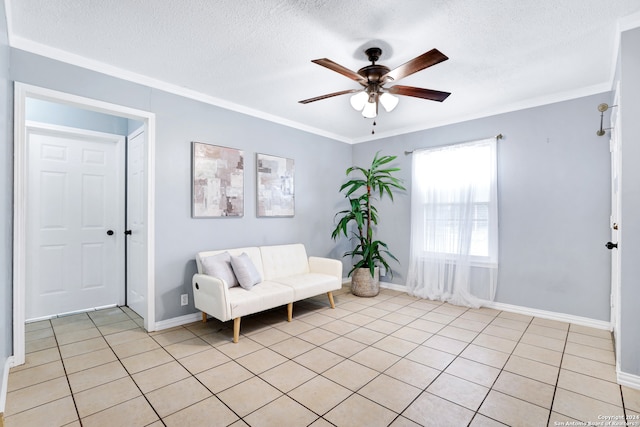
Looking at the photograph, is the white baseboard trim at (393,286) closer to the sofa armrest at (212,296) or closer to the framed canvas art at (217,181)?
the framed canvas art at (217,181)

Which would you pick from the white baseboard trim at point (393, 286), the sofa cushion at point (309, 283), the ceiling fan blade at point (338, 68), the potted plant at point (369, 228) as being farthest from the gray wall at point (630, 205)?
the white baseboard trim at point (393, 286)

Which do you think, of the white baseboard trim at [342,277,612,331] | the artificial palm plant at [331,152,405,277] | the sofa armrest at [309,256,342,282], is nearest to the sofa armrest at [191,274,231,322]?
the sofa armrest at [309,256,342,282]

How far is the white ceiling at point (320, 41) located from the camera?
1.97 meters

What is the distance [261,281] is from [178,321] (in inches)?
36.7

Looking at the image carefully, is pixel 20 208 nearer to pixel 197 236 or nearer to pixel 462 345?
pixel 197 236

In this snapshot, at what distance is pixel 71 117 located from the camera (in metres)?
3.52

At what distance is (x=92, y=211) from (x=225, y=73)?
7.94 ft

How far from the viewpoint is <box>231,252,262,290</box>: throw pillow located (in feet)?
10.3

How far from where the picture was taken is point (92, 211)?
3.71m

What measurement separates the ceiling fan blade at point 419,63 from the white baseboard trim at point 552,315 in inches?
118

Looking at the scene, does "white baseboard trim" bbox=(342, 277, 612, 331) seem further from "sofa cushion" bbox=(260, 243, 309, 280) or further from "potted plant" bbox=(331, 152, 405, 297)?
"sofa cushion" bbox=(260, 243, 309, 280)

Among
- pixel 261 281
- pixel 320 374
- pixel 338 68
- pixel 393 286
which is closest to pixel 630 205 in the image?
pixel 338 68

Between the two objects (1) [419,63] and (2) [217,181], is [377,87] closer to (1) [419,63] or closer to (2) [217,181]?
(1) [419,63]

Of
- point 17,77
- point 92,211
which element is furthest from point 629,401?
point 92,211
